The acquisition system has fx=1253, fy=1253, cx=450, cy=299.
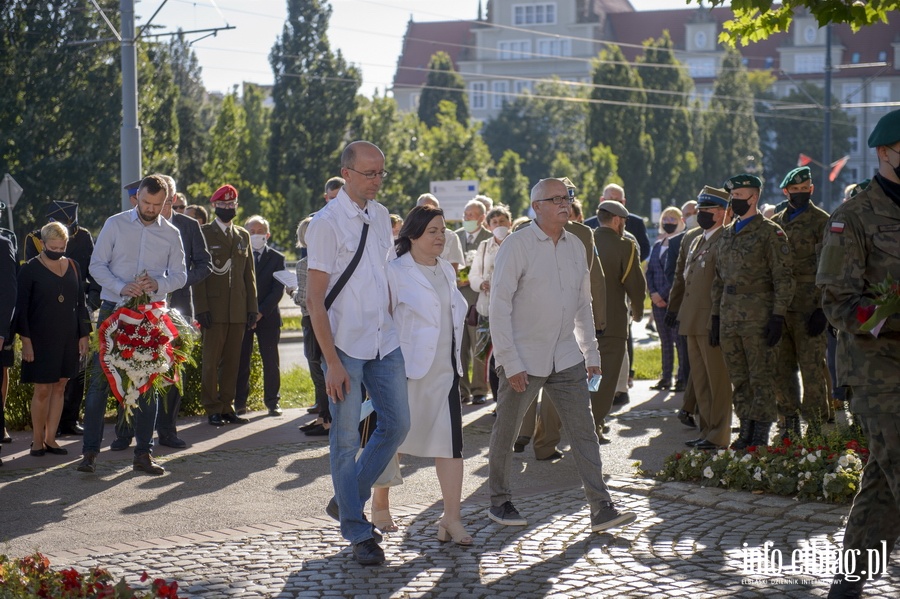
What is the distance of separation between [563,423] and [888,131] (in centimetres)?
282

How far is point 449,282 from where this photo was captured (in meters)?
7.13

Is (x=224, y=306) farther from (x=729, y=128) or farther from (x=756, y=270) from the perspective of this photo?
(x=729, y=128)

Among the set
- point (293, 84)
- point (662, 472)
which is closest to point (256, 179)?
point (293, 84)

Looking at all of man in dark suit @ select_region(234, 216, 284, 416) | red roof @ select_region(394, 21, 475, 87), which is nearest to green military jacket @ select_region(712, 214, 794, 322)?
man in dark suit @ select_region(234, 216, 284, 416)

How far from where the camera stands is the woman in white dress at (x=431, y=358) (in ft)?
22.8

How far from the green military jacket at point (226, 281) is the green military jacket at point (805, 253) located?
5.04 metres

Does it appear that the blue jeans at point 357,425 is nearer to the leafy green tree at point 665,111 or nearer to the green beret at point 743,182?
the green beret at point 743,182

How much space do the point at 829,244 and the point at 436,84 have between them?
306 ft

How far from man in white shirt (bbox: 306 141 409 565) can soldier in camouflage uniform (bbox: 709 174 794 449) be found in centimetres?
374

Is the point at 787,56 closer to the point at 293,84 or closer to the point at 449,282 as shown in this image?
the point at 293,84

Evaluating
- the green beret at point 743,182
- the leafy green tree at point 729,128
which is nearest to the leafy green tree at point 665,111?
the leafy green tree at point 729,128

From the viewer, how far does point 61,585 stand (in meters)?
5.07

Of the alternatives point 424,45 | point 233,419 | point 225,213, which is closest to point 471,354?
point 233,419

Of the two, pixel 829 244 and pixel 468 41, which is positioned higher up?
pixel 468 41
